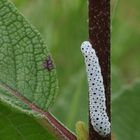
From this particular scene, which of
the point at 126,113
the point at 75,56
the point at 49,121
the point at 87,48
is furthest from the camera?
the point at 75,56

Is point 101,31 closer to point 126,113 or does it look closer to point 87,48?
point 87,48

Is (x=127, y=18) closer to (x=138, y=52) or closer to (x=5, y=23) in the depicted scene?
(x=138, y=52)

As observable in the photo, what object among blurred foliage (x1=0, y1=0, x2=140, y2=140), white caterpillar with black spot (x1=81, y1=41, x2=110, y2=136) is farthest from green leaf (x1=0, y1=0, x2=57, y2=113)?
blurred foliage (x1=0, y1=0, x2=140, y2=140)

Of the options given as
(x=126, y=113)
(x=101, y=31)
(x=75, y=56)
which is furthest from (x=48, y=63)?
(x=75, y=56)

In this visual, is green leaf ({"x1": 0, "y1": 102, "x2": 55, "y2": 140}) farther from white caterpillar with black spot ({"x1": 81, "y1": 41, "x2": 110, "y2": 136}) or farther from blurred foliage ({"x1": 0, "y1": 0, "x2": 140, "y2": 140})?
blurred foliage ({"x1": 0, "y1": 0, "x2": 140, "y2": 140})

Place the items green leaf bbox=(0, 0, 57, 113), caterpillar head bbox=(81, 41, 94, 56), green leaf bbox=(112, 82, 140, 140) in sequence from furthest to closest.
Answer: green leaf bbox=(112, 82, 140, 140) < green leaf bbox=(0, 0, 57, 113) < caterpillar head bbox=(81, 41, 94, 56)

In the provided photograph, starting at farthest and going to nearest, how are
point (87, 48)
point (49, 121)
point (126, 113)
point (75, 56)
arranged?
point (75, 56), point (126, 113), point (49, 121), point (87, 48)

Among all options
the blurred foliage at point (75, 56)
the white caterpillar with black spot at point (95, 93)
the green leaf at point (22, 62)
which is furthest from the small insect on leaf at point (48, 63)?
the blurred foliage at point (75, 56)
